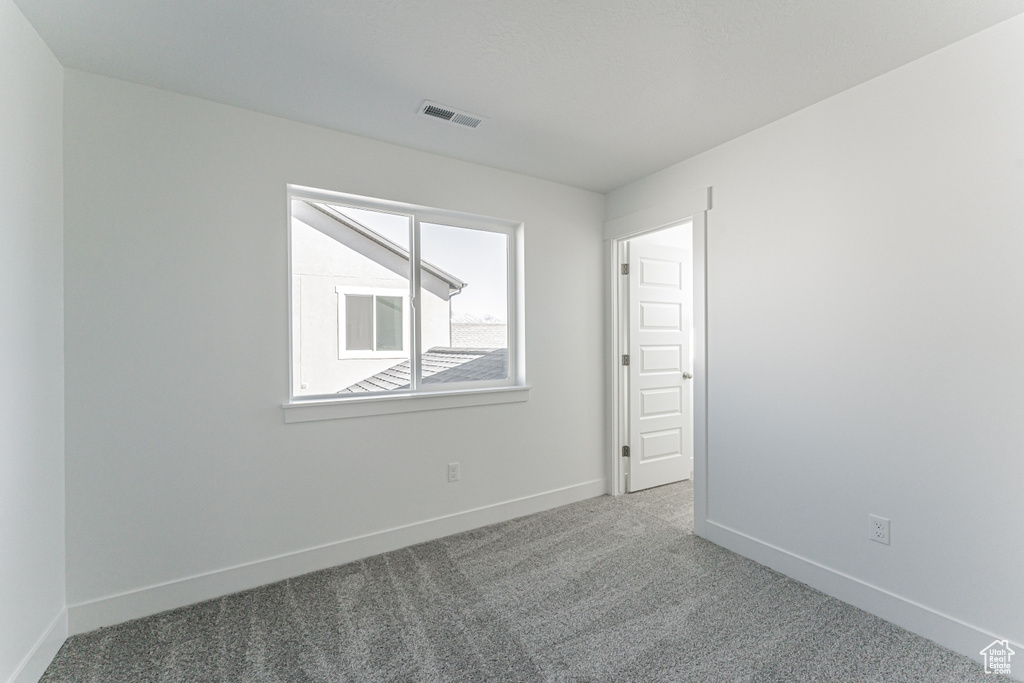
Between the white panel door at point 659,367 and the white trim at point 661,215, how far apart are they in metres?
0.22

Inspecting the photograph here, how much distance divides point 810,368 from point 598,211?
1975 millimetres

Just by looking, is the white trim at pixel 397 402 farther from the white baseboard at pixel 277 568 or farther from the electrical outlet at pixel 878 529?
the electrical outlet at pixel 878 529

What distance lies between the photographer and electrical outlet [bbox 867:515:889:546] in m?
2.06

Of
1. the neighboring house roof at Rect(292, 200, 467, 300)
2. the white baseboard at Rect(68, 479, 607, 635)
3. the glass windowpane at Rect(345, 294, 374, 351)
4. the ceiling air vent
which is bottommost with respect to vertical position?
the white baseboard at Rect(68, 479, 607, 635)

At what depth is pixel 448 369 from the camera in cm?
315

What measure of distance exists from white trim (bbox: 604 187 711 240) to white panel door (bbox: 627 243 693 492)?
0.22m

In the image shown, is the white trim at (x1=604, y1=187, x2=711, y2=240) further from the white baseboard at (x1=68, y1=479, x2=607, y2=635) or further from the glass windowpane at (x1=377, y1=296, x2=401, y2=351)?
the white baseboard at (x1=68, y1=479, x2=607, y2=635)

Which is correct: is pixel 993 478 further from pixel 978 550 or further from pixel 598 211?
pixel 598 211

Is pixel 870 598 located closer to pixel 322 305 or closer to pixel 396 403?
pixel 396 403

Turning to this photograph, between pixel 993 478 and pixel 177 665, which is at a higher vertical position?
pixel 993 478

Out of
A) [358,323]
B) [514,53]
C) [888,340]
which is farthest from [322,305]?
[888,340]

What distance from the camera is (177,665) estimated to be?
1.77 meters

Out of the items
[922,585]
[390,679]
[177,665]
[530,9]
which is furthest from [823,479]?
[177,665]

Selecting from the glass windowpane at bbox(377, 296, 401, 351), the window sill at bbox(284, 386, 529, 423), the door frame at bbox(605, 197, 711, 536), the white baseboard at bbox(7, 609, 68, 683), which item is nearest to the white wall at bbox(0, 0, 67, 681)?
the white baseboard at bbox(7, 609, 68, 683)
